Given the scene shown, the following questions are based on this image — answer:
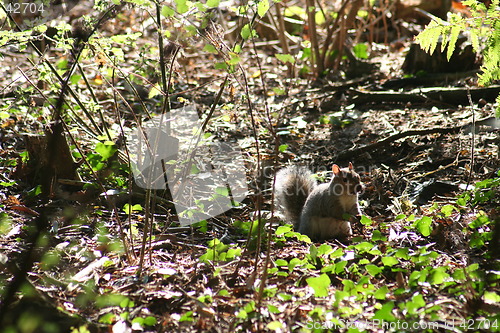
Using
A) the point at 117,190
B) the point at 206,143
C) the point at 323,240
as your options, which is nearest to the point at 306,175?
the point at 323,240

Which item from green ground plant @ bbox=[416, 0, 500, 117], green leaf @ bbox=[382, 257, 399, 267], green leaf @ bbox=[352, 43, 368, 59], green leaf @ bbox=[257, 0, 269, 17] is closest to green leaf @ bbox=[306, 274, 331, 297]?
green leaf @ bbox=[382, 257, 399, 267]

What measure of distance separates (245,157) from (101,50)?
7.47 feet

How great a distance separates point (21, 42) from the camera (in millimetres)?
3209

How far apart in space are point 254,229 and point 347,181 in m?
1.05

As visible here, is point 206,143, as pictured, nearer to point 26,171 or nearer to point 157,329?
point 26,171

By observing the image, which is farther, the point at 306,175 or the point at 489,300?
the point at 306,175

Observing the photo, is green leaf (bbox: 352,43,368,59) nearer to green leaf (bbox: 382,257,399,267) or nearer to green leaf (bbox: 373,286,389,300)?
green leaf (bbox: 382,257,399,267)

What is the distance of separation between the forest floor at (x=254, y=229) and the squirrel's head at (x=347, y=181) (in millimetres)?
301

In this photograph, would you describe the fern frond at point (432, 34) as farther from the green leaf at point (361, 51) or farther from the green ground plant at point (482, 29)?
the green leaf at point (361, 51)

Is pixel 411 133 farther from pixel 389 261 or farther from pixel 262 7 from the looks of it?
pixel 262 7

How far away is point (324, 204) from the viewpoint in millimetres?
4137

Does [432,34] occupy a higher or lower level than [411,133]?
higher

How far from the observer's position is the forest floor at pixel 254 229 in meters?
2.47

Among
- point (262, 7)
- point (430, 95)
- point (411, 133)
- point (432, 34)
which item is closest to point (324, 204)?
point (411, 133)
